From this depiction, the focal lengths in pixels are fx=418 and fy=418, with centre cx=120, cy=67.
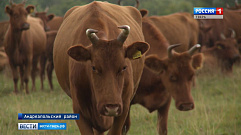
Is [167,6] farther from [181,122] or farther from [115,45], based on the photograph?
[115,45]

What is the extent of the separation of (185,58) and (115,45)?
2975 millimetres

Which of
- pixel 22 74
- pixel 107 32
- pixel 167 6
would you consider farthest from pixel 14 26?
pixel 167 6

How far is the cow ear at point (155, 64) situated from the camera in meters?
7.15

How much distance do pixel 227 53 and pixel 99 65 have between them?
10.7 metres

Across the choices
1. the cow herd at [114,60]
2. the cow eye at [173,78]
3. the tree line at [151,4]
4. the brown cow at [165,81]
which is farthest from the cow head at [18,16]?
the cow eye at [173,78]

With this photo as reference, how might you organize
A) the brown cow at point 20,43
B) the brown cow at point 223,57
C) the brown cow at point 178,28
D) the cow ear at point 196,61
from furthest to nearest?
the brown cow at point 223,57 < the brown cow at point 20,43 < the brown cow at point 178,28 < the cow ear at point 196,61

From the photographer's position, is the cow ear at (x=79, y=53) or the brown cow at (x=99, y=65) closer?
the brown cow at (x=99, y=65)

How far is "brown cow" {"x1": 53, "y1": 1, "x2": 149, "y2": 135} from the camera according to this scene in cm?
416

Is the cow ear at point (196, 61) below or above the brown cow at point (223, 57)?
above

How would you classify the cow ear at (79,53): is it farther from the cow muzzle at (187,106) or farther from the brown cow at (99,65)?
the cow muzzle at (187,106)

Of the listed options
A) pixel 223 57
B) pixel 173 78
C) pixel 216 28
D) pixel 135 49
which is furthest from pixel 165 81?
pixel 216 28

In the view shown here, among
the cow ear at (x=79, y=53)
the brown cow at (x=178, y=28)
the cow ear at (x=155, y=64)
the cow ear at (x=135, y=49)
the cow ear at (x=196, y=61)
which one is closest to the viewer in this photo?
the cow ear at (x=79, y=53)

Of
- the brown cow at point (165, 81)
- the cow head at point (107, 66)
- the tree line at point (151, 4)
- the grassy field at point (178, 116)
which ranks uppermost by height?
the tree line at point (151, 4)

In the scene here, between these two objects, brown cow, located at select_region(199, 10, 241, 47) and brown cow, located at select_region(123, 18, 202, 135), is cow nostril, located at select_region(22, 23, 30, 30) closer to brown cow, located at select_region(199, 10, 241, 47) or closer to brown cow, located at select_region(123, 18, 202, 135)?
brown cow, located at select_region(123, 18, 202, 135)
